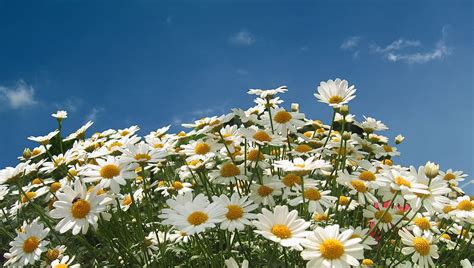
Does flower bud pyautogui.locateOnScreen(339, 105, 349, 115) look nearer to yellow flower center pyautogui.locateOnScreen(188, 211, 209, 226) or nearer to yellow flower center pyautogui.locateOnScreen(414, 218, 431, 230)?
yellow flower center pyautogui.locateOnScreen(414, 218, 431, 230)

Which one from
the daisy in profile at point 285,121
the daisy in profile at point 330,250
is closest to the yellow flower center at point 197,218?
the daisy in profile at point 330,250

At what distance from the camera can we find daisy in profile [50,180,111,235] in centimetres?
284

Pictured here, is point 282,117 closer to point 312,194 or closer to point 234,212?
point 312,194

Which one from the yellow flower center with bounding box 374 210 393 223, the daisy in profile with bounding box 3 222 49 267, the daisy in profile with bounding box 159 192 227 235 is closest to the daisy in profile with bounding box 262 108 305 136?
the yellow flower center with bounding box 374 210 393 223

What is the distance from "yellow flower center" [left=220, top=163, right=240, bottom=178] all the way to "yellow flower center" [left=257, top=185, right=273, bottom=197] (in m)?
0.20

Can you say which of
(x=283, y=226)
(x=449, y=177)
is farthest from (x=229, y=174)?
(x=449, y=177)

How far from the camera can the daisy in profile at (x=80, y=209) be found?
284 cm

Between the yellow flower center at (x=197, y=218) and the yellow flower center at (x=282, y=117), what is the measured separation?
3.88 feet

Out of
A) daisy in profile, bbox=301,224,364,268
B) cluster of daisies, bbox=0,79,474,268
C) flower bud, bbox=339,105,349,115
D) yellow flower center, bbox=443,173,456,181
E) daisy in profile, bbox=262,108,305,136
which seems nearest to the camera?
daisy in profile, bbox=301,224,364,268

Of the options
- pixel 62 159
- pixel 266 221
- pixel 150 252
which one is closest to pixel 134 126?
A: pixel 62 159

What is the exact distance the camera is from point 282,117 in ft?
11.6

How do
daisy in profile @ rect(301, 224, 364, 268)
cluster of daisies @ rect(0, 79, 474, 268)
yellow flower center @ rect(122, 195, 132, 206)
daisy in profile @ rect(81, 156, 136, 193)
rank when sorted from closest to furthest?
1. daisy in profile @ rect(301, 224, 364, 268)
2. cluster of daisies @ rect(0, 79, 474, 268)
3. daisy in profile @ rect(81, 156, 136, 193)
4. yellow flower center @ rect(122, 195, 132, 206)

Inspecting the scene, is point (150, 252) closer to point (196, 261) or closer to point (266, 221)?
point (196, 261)

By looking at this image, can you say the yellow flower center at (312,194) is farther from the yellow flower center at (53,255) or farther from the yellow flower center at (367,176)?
the yellow flower center at (53,255)
